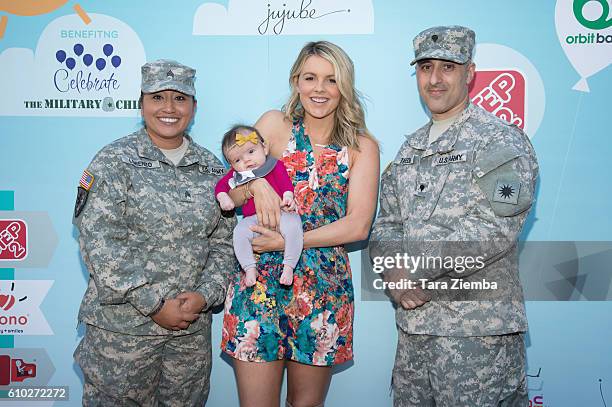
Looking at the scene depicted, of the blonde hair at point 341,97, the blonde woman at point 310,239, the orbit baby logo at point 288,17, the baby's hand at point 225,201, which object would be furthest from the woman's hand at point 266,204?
the orbit baby logo at point 288,17

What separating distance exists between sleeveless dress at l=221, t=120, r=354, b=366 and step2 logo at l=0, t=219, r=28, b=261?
144 centimetres

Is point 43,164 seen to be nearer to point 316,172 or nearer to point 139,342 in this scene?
point 139,342

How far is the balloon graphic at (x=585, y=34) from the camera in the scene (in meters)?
2.99

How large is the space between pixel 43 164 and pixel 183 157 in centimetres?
107

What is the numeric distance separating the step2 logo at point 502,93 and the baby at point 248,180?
1.27m

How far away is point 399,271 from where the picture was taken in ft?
8.16

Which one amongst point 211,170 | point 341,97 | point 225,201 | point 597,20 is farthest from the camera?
point 597,20

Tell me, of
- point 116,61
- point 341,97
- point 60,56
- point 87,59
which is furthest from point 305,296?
point 60,56

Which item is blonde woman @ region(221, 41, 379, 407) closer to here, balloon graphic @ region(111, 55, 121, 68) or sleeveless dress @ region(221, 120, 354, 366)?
sleeveless dress @ region(221, 120, 354, 366)

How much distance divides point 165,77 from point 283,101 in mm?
764

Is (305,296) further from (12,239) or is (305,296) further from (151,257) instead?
(12,239)

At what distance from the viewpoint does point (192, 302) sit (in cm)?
250

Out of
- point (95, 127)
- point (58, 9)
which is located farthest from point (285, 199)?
point (58, 9)

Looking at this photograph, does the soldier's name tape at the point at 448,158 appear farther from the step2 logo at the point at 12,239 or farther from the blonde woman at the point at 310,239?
the step2 logo at the point at 12,239
